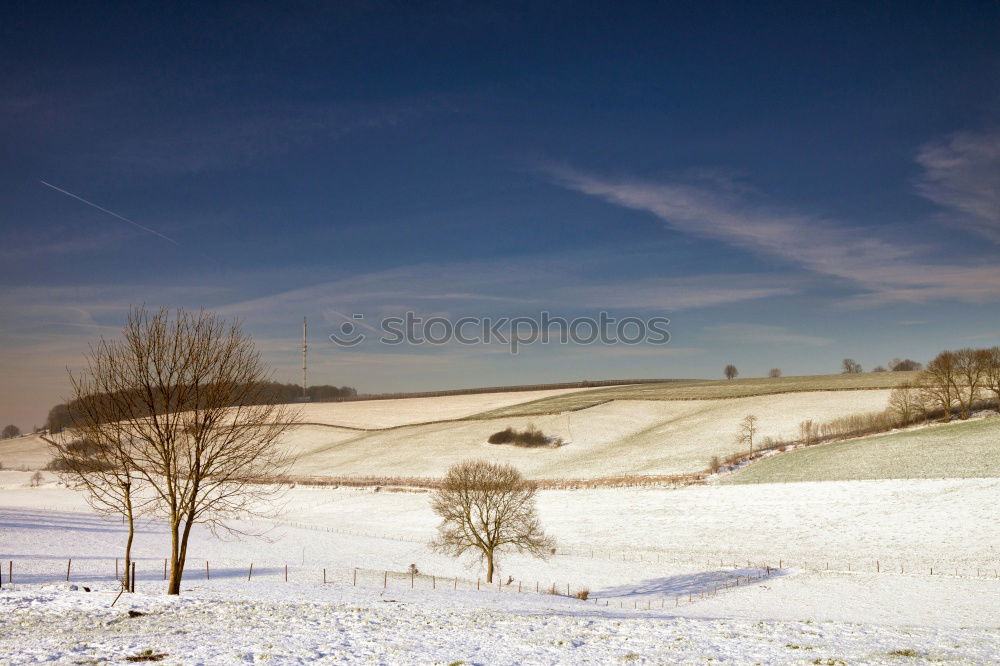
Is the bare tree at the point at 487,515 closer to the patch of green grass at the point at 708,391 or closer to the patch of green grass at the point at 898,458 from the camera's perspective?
the patch of green grass at the point at 898,458

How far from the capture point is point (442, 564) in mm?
46781

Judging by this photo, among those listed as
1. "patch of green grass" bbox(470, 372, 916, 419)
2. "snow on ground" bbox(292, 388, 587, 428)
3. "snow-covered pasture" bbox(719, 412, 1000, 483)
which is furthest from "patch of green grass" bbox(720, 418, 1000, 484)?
"snow on ground" bbox(292, 388, 587, 428)

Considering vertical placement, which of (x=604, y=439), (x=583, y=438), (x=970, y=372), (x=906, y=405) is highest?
(x=970, y=372)

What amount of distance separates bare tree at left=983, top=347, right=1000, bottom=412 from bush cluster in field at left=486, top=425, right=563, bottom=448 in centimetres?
5717

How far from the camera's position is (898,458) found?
64.7 metres

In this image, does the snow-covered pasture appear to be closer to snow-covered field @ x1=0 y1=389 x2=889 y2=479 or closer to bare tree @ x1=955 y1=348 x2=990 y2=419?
bare tree @ x1=955 y1=348 x2=990 y2=419

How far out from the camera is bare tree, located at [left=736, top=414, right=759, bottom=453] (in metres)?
85.9

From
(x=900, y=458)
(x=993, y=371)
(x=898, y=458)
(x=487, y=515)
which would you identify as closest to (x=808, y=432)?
(x=898, y=458)

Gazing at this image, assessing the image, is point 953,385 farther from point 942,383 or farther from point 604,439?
point 604,439

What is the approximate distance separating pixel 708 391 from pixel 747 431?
126ft

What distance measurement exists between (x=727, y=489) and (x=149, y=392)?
55.3m

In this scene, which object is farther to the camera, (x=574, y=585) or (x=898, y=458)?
(x=898, y=458)

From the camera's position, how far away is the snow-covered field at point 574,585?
1545 centimetres

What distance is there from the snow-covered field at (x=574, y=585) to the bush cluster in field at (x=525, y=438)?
28903 millimetres
